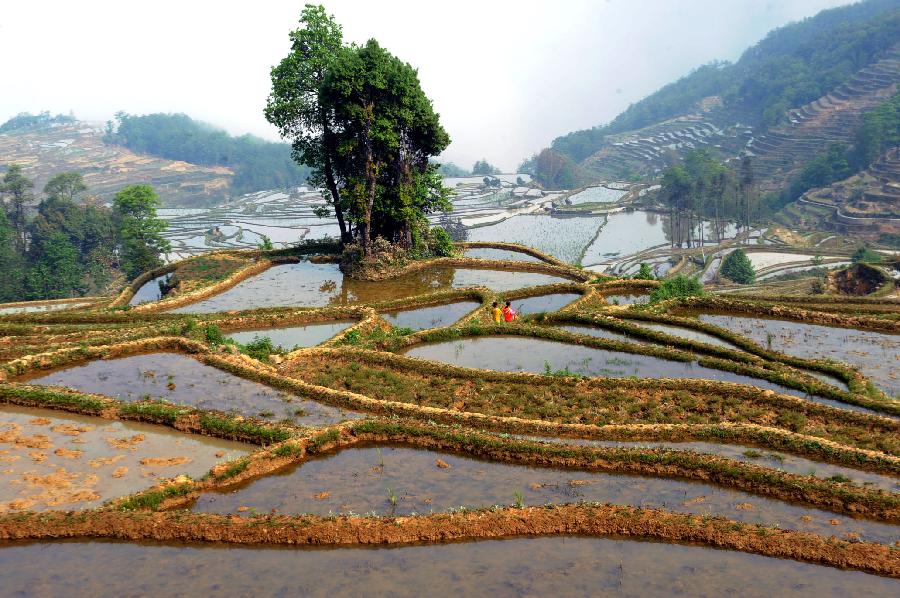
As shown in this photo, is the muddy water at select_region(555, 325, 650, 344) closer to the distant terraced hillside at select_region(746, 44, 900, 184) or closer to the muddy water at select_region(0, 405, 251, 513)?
the muddy water at select_region(0, 405, 251, 513)

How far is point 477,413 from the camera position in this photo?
14.7 meters

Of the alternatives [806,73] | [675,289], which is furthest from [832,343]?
[806,73]

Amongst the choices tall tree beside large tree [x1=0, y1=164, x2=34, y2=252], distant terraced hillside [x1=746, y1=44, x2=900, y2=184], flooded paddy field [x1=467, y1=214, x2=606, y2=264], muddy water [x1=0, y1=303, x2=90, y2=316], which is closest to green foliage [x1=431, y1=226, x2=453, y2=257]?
muddy water [x1=0, y1=303, x2=90, y2=316]

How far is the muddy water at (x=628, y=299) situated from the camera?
26031 millimetres

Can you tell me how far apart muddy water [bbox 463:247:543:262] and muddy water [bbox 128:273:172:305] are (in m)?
17.3

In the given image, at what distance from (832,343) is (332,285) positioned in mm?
21026

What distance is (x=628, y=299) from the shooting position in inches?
1051

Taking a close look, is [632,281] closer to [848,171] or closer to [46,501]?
[46,501]

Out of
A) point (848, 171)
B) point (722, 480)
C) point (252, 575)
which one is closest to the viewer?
point (252, 575)

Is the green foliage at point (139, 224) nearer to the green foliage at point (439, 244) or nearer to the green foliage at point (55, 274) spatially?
the green foliage at point (55, 274)

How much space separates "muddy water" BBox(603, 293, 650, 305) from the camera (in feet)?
85.4

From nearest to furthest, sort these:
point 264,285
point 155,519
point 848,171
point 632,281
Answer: point 155,519 → point 632,281 → point 264,285 → point 848,171

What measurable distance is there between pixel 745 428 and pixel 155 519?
12.0m

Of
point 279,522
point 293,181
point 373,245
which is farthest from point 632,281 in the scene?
point 293,181
